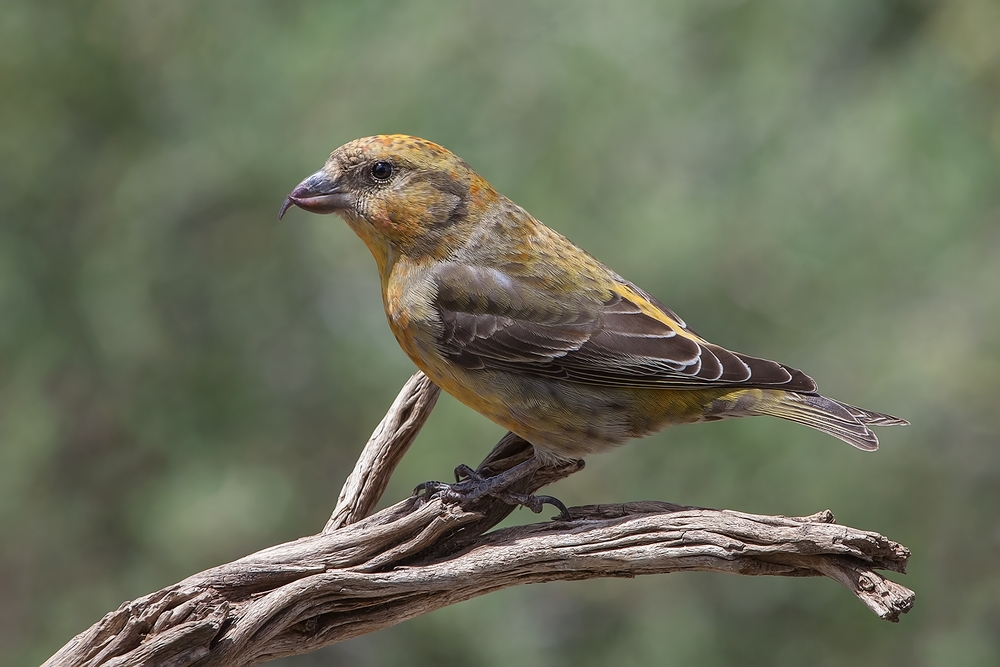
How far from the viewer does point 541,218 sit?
7.04m

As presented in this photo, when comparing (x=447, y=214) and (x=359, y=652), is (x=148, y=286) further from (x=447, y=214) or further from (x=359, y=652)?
(x=447, y=214)

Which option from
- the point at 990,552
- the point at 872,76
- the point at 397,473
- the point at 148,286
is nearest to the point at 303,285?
the point at 148,286

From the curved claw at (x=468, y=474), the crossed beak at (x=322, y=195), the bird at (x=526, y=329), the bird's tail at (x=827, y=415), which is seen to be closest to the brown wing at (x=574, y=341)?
the bird at (x=526, y=329)

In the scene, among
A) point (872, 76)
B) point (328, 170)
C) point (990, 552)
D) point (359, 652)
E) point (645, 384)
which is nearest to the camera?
point (645, 384)

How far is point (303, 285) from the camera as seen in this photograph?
25.1 feet

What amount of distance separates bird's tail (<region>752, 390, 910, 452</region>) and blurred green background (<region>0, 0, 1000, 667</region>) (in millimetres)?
2097

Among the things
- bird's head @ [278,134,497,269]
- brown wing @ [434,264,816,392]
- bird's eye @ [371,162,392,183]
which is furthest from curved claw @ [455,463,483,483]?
bird's eye @ [371,162,392,183]

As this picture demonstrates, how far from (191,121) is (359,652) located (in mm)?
4205

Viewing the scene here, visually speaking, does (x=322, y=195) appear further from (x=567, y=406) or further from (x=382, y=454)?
(x=567, y=406)

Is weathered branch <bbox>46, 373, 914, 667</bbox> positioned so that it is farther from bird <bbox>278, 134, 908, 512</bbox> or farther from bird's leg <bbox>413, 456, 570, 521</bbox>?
bird <bbox>278, 134, 908, 512</bbox>

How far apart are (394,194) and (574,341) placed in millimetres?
1086

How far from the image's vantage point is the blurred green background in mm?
6699

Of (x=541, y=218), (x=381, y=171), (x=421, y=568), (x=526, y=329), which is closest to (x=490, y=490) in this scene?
(x=421, y=568)

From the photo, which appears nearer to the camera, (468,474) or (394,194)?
(468,474)
